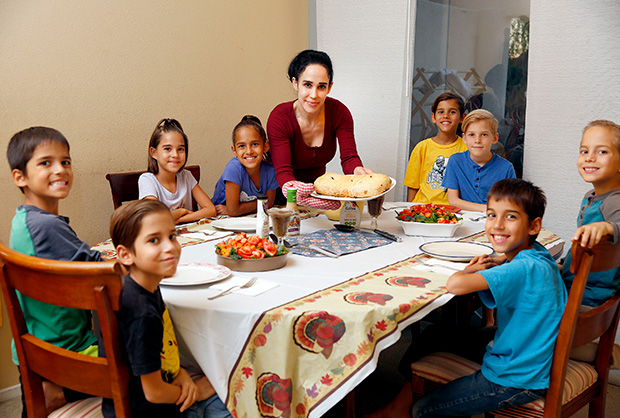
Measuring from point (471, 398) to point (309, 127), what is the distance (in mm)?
1718

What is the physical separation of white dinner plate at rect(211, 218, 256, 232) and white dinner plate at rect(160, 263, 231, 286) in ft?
1.78

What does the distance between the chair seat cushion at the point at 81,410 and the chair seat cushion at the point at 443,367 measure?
0.87 m

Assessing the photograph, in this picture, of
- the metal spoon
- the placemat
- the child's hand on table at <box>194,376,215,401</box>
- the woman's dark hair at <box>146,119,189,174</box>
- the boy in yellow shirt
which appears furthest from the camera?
the boy in yellow shirt

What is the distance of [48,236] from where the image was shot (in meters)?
1.36

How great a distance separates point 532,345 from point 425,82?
263cm

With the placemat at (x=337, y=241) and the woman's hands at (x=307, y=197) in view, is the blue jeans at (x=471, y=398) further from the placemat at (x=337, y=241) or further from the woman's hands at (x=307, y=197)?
the woman's hands at (x=307, y=197)

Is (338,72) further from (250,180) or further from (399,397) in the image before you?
(399,397)

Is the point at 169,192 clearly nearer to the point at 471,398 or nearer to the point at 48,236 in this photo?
the point at 48,236

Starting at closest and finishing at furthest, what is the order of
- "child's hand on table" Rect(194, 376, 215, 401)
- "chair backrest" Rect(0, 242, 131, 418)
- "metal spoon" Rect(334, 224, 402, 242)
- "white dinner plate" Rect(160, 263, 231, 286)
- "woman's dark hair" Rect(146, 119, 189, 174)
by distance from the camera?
"chair backrest" Rect(0, 242, 131, 418) < "child's hand on table" Rect(194, 376, 215, 401) < "white dinner plate" Rect(160, 263, 231, 286) < "metal spoon" Rect(334, 224, 402, 242) < "woman's dark hair" Rect(146, 119, 189, 174)

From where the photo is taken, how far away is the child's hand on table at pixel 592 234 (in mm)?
1287

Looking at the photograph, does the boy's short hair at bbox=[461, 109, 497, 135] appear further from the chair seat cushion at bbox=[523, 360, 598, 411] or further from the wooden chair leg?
the wooden chair leg

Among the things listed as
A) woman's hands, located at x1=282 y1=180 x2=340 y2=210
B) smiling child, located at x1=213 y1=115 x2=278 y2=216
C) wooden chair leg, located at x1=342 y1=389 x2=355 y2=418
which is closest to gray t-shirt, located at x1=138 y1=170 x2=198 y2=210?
smiling child, located at x1=213 y1=115 x2=278 y2=216

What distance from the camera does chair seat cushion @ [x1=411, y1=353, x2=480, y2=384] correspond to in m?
1.46

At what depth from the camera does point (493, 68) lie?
129 inches
